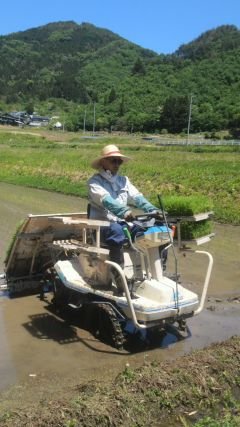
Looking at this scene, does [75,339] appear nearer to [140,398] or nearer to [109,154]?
[140,398]

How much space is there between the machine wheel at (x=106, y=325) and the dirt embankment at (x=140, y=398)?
88 cm

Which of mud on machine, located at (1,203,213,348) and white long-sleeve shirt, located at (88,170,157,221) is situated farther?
white long-sleeve shirt, located at (88,170,157,221)

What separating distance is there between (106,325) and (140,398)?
1.78m

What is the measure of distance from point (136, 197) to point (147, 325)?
178 centimetres

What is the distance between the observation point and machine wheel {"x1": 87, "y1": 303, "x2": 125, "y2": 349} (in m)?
6.09

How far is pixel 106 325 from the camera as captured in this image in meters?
6.33

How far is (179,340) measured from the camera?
6.51 m

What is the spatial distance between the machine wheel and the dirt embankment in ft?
2.90

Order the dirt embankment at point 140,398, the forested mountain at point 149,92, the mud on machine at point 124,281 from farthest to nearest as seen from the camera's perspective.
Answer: the forested mountain at point 149,92 → the mud on machine at point 124,281 → the dirt embankment at point 140,398

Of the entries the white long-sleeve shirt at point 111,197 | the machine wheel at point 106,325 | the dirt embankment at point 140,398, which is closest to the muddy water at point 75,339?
the machine wheel at point 106,325

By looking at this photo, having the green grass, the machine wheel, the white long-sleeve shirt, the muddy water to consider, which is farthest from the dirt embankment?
the green grass

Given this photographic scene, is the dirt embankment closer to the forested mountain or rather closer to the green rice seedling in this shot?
the green rice seedling

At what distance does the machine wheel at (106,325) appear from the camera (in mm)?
6086

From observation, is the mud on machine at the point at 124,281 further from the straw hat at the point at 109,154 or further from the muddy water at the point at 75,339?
the straw hat at the point at 109,154
